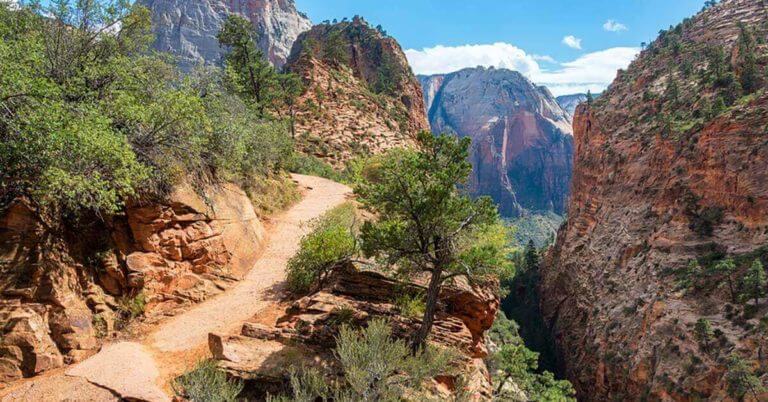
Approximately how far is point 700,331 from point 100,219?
33.7 m

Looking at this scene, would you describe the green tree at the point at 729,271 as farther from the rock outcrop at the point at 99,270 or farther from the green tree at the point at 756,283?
the rock outcrop at the point at 99,270

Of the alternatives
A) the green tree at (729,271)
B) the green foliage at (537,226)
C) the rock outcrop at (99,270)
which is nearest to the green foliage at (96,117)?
the rock outcrop at (99,270)

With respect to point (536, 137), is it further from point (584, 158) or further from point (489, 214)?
point (489, 214)

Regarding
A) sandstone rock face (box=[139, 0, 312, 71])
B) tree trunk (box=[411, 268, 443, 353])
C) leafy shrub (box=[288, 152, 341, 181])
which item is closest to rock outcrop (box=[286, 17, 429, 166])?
leafy shrub (box=[288, 152, 341, 181])

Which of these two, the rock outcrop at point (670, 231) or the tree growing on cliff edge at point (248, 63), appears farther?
the tree growing on cliff edge at point (248, 63)

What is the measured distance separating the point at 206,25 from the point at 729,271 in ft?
379

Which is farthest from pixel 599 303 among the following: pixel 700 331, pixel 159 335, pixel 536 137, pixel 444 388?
pixel 536 137

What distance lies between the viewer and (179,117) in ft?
34.7

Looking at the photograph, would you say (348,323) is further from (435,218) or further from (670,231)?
(670,231)

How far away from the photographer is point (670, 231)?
119ft

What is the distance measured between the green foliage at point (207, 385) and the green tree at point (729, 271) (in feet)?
110

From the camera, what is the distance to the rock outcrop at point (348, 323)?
25.5 ft

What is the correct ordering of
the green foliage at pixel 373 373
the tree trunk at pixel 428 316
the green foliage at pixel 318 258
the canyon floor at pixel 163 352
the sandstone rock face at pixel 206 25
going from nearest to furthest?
the green foliage at pixel 373 373
the canyon floor at pixel 163 352
the tree trunk at pixel 428 316
the green foliage at pixel 318 258
the sandstone rock face at pixel 206 25

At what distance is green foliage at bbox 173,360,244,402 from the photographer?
6.19 meters
